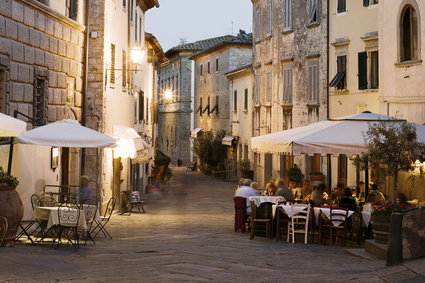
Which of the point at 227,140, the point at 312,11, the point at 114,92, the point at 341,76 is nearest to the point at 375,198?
the point at 114,92

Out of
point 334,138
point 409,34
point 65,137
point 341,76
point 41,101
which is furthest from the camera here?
point 341,76

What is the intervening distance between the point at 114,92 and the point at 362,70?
8.56 meters

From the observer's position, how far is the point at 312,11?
33719 millimetres

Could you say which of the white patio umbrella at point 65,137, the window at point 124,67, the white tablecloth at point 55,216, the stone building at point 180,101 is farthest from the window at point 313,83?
the stone building at point 180,101

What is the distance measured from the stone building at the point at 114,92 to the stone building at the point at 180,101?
36531mm

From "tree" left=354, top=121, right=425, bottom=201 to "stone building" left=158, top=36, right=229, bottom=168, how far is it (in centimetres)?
5581

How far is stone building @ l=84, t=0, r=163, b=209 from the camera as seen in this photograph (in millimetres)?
24969

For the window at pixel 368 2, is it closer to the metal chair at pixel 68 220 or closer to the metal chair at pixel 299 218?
the metal chair at pixel 299 218

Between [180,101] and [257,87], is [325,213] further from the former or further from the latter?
[180,101]

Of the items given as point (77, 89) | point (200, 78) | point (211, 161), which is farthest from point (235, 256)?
point (200, 78)

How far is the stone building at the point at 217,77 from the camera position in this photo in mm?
59594

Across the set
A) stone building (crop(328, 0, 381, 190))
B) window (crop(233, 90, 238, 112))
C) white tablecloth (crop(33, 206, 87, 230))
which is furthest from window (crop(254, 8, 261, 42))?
white tablecloth (crop(33, 206, 87, 230))

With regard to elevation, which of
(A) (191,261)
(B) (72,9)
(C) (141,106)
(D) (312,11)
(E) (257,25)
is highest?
(E) (257,25)

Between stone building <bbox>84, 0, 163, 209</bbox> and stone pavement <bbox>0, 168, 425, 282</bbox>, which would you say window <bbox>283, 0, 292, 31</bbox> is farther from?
stone pavement <bbox>0, 168, 425, 282</bbox>
